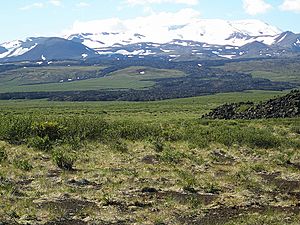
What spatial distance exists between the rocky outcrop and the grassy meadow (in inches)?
618

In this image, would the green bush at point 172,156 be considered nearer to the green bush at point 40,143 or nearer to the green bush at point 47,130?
the green bush at point 40,143

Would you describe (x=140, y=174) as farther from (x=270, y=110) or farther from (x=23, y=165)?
(x=270, y=110)

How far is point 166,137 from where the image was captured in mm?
27047

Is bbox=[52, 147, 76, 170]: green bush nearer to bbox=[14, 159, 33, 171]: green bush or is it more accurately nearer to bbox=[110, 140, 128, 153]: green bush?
bbox=[14, 159, 33, 171]: green bush

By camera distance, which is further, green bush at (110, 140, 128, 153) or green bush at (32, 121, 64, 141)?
green bush at (32, 121, 64, 141)

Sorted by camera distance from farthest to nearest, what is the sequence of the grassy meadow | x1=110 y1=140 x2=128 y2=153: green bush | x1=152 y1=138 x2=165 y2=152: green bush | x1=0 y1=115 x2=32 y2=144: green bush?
x1=152 y1=138 x2=165 y2=152: green bush, x1=0 y1=115 x2=32 y2=144: green bush, x1=110 y1=140 x2=128 y2=153: green bush, the grassy meadow

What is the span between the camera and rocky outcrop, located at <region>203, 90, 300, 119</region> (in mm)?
42469

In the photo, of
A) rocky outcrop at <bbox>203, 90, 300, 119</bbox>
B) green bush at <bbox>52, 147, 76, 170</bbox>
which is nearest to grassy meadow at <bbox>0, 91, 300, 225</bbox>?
green bush at <bbox>52, 147, 76, 170</bbox>

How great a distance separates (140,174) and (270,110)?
92.2 ft

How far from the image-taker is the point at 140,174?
62.5 ft

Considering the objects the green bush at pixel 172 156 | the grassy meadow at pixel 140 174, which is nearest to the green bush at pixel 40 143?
the grassy meadow at pixel 140 174

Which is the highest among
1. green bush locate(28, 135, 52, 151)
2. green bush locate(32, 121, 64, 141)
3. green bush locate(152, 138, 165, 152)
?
green bush locate(32, 121, 64, 141)

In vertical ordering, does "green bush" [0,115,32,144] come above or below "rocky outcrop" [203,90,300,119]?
above

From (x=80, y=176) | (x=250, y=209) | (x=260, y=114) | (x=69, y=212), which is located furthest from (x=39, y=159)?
(x=260, y=114)
